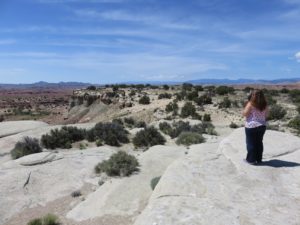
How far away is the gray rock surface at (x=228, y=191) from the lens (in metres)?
6.54

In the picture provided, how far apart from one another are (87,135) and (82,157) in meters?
5.27

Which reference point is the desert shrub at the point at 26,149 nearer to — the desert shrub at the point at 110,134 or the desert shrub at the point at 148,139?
the desert shrub at the point at 110,134

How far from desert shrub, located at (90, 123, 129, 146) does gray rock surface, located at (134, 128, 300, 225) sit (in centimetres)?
1066

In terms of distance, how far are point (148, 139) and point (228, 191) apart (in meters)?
13.2

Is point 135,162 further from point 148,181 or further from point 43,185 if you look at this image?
point 43,185

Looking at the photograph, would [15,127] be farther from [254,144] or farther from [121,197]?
[254,144]

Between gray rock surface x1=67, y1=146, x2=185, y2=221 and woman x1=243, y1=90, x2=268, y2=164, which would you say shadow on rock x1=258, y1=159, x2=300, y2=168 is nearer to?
woman x1=243, y1=90, x2=268, y2=164

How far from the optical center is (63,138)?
2111 cm

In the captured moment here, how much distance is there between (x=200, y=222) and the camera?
6297mm

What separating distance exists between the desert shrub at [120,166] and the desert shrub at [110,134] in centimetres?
658

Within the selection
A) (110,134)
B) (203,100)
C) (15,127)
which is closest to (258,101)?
(110,134)

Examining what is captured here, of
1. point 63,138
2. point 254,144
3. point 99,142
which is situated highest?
point 254,144

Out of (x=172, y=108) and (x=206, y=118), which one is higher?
(x=172, y=108)

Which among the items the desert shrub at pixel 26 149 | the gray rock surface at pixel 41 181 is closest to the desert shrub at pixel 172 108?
the desert shrub at pixel 26 149
